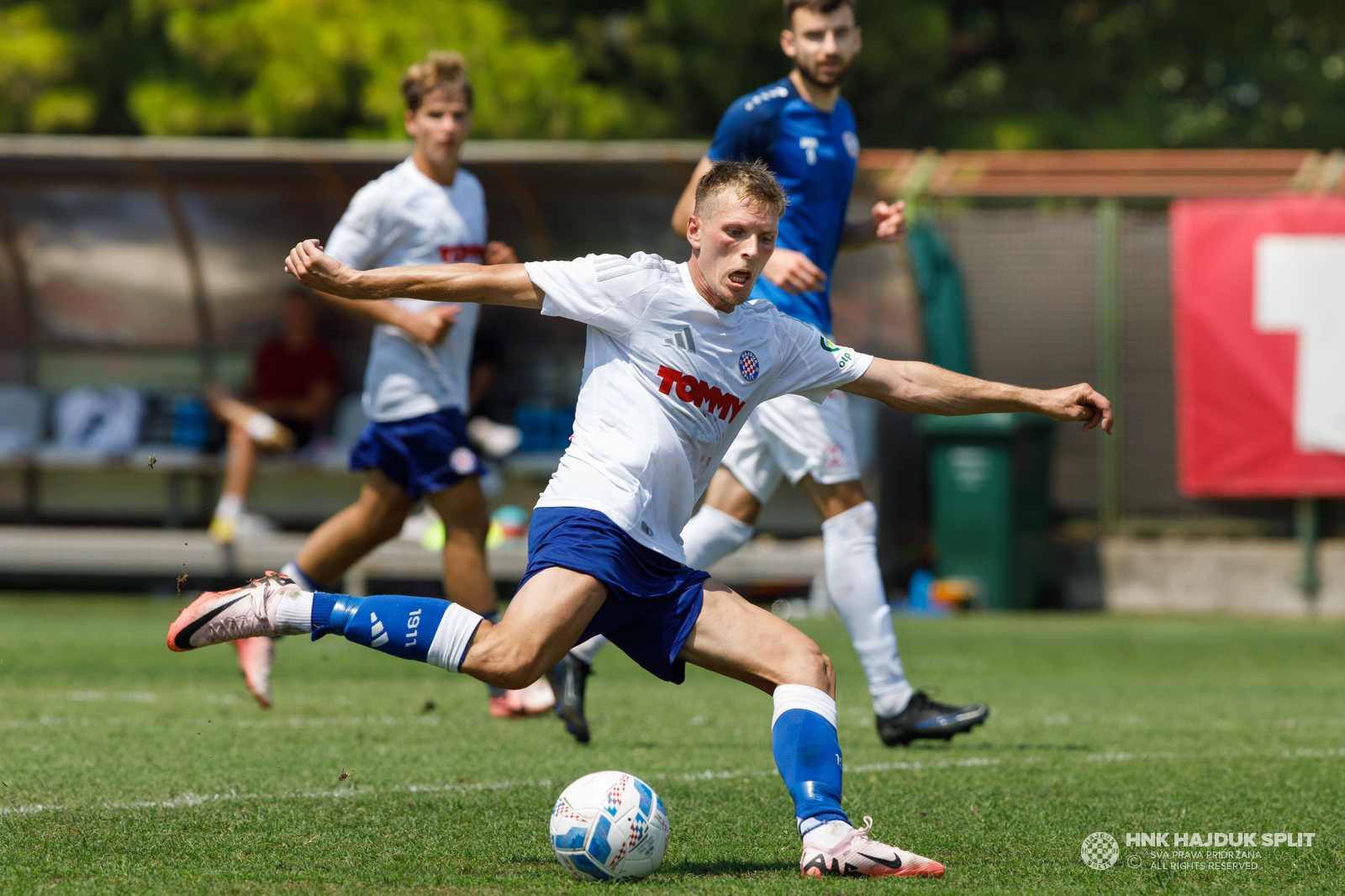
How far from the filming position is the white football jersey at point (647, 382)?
12.7 ft

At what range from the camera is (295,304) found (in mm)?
13117

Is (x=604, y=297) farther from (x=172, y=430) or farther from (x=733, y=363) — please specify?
(x=172, y=430)

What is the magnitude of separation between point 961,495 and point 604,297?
894 cm

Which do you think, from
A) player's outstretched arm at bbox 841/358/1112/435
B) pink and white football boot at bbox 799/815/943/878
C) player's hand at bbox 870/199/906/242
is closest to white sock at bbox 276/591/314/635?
pink and white football boot at bbox 799/815/943/878

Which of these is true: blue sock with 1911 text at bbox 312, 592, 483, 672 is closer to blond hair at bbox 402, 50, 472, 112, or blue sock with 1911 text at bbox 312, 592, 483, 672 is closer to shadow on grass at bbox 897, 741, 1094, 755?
shadow on grass at bbox 897, 741, 1094, 755

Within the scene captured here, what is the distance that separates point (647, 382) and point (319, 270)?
32.1 inches

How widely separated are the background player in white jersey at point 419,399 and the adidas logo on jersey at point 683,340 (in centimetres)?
228

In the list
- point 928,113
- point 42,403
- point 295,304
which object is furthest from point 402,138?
point 928,113

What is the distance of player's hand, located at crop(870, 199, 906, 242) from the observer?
18.0 ft

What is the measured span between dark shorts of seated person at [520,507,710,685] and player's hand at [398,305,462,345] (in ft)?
6.72

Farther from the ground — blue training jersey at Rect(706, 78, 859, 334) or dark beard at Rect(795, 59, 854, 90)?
dark beard at Rect(795, 59, 854, 90)

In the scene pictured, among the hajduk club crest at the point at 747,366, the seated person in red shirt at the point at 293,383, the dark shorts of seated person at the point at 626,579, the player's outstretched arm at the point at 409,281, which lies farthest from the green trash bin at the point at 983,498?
the player's outstretched arm at the point at 409,281

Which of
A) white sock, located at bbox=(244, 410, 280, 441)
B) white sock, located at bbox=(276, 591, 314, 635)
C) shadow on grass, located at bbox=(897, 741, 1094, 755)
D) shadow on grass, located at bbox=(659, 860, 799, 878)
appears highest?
white sock, located at bbox=(276, 591, 314, 635)

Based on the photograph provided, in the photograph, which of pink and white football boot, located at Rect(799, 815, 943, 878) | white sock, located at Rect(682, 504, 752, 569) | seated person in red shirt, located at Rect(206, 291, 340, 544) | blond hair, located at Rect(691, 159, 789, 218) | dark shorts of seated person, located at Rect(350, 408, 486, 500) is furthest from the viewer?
seated person in red shirt, located at Rect(206, 291, 340, 544)
